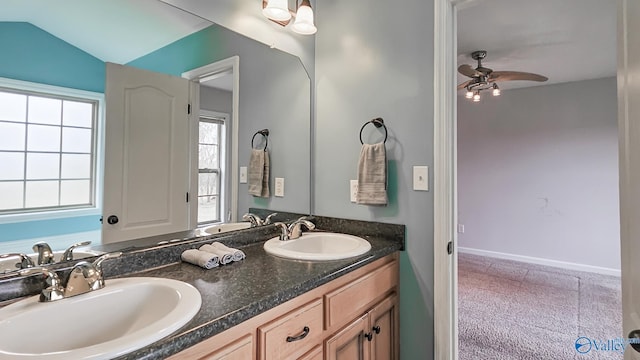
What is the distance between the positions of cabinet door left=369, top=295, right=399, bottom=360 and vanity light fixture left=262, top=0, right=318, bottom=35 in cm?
147

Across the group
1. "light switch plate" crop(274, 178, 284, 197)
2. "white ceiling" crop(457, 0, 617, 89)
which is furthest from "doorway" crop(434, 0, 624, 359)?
"light switch plate" crop(274, 178, 284, 197)

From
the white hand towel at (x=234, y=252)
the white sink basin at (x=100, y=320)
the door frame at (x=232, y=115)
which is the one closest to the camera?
the white sink basin at (x=100, y=320)

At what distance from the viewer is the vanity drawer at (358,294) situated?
1.19 m

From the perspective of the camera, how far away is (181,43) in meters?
1.37

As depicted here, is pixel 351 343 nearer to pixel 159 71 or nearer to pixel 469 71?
pixel 159 71

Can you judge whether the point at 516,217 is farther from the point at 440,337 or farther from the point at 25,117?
the point at 25,117

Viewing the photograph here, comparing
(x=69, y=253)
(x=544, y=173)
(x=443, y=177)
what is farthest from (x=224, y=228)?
(x=544, y=173)

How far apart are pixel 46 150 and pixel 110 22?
0.53 metres

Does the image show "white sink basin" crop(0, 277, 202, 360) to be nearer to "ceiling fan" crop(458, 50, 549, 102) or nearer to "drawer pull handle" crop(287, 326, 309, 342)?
"drawer pull handle" crop(287, 326, 309, 342)

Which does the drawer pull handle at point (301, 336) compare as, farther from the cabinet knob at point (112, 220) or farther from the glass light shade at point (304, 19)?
the glass light shade at point (304, 19)

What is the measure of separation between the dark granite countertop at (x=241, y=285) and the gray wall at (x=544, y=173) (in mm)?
3643

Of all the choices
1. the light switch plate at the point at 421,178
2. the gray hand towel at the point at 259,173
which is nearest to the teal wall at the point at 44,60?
the gray hand towel at the point at 259,173

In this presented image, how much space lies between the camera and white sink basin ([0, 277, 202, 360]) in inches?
25.5

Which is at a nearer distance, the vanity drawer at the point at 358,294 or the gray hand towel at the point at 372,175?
the vanity drawer at the point at 358,294
